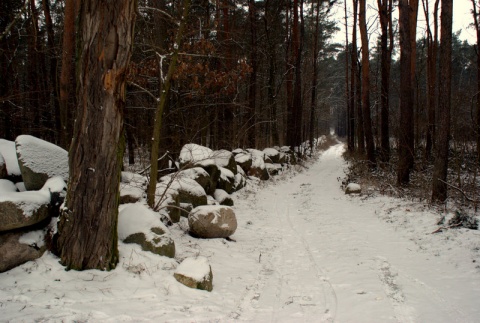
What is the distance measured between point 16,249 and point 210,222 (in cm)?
304

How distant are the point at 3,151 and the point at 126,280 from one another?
122 inches

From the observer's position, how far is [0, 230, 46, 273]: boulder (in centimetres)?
357

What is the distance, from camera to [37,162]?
4.54 m

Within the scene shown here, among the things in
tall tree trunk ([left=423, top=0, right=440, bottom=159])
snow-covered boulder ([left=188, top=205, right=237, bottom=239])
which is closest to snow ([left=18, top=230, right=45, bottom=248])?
snow-covered boulder ([left=188, top=205, right=237, bottom=239])

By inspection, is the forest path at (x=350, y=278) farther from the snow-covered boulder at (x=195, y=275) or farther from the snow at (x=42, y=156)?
the snow at (x=42, y=156)

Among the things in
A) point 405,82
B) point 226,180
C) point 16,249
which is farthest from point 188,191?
point 405,82

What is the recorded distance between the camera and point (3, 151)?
16.1ft

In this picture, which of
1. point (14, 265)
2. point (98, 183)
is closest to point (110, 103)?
point (98, 183)

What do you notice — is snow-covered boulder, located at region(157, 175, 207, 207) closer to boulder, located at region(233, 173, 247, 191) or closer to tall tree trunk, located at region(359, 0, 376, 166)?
boulder, located at region(233, 173, 247, 191)

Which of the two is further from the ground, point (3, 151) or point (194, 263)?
point (3, 151)

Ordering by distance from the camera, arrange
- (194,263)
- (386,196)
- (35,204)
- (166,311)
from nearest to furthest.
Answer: (166,311), (35,204), (194,263), (386,196)

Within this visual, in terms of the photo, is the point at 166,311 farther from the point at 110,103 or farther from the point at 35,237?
the point at 110,103

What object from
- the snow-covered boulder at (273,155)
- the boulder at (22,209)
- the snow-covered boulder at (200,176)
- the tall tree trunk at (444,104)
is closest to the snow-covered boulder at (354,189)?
the tall tree trunk at (444,104)

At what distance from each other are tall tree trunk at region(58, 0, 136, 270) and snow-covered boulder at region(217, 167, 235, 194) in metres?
5.95
